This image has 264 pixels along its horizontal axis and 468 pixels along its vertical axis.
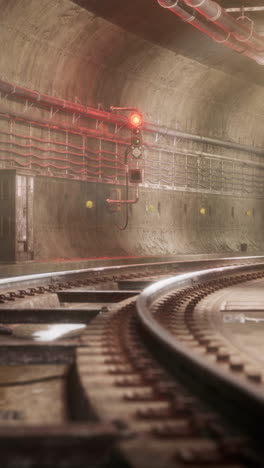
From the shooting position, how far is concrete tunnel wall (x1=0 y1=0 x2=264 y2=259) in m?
15.1

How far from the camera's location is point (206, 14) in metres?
14.2

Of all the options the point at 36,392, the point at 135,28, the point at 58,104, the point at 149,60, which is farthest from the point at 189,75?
the point at 36,392

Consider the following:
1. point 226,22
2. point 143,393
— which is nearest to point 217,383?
point 143,393

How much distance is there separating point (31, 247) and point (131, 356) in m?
10.5

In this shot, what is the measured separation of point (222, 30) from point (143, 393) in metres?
13.9

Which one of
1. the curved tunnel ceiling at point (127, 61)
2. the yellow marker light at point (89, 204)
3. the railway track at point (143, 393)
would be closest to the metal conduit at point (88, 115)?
the curved tunnel ceiling at point (127, 61)

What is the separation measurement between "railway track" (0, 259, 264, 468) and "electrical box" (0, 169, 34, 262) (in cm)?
680

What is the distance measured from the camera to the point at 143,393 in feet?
11.6

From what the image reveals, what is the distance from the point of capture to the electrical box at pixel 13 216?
14.4 metres

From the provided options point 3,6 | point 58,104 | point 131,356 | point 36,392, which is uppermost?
point 3,6

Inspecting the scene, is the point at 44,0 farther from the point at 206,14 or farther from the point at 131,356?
the point at 131,356

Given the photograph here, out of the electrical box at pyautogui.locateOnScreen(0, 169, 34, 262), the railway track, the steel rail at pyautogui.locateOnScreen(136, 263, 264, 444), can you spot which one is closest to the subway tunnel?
the electrical box at pyautogui.locateOnScreen(0, 169, 34, 262)

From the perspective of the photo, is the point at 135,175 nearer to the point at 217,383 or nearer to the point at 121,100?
the point at 121,100

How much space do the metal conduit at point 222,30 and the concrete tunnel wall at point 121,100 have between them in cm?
237
